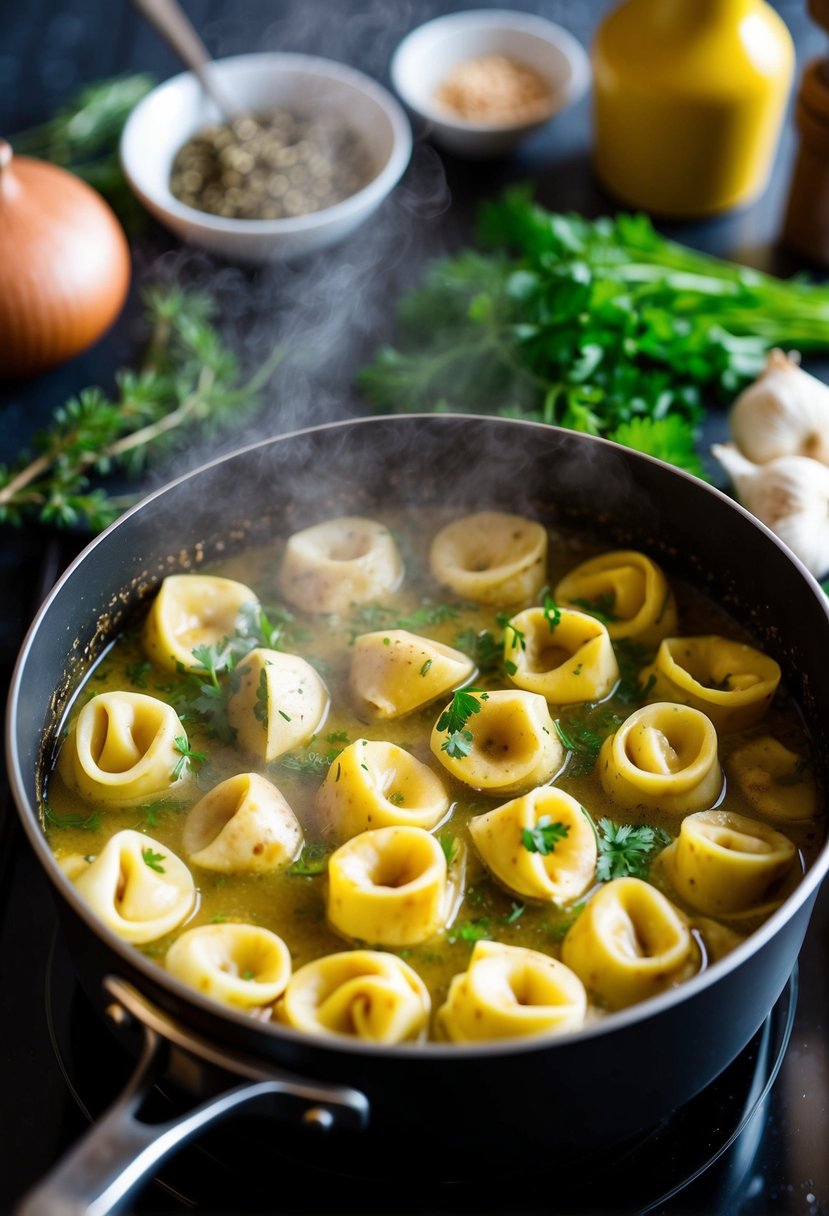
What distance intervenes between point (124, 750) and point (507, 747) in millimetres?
720

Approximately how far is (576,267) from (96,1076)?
213 cm

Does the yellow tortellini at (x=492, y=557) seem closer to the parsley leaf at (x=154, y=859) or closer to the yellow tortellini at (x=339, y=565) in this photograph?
the yellow tortellini at (x=339, y=565)

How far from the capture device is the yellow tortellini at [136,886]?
1984 mm

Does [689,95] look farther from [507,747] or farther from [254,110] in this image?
[507,747]

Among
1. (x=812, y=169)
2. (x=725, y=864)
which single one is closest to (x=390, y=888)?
(x=725, y=864)

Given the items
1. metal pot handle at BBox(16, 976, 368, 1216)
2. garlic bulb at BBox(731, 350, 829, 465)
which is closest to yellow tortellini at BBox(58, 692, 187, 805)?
metal pot handle at BBox(16, 976, 368, 1216)

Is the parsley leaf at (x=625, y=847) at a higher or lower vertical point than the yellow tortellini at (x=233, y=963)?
lower

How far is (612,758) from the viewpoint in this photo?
2.22 meters

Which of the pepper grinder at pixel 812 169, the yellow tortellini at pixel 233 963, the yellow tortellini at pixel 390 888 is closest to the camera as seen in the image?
the yellow tortellini at pixel 233 963

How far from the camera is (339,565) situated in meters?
2.59

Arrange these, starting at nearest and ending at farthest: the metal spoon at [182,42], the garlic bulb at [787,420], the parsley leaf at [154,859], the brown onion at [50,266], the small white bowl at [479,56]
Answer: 1. the parsley leaf at [154,859]
2. the garlic bulb at [787,420]
3. the brown onion at [50,266]
4. the metal spoon at [182,42]
5. the small white bowl at [479,56]

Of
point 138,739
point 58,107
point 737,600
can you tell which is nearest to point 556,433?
point 737,600

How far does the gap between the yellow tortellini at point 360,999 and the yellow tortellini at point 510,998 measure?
0.19 feet

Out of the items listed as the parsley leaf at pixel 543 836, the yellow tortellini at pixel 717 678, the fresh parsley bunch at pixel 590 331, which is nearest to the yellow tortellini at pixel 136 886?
the parsley leaf at pixel 543 836
